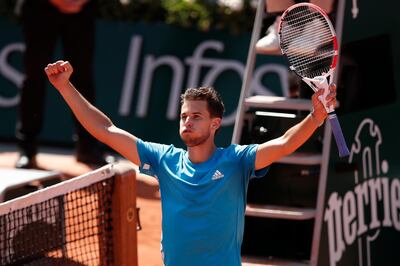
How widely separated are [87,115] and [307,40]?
1209 mm

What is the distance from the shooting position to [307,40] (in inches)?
205

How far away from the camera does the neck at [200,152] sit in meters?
4.74

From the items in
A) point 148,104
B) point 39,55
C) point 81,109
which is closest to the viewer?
point 81,109

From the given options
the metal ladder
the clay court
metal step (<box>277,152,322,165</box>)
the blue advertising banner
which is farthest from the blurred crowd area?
metal step (<box>277,152,322,165</box>)

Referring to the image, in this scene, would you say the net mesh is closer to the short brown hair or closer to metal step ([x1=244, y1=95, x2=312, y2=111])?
the short brown hair

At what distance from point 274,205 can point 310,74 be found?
142 cm

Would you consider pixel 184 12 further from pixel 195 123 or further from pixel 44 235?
pixel 195 123

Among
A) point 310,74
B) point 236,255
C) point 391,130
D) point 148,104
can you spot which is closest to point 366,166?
point 391,130

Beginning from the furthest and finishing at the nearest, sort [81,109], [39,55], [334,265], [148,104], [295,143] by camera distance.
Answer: [148,104] < [39,55] < [334,265] < [81,109] < [295,143]

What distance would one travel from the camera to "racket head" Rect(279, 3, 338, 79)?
16.8ft

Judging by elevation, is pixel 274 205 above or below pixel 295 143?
below

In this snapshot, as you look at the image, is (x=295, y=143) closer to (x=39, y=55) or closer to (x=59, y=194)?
(x=59, y=194)

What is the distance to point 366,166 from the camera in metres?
6.60


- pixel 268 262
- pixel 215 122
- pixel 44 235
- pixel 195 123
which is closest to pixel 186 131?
pixel 195 123
